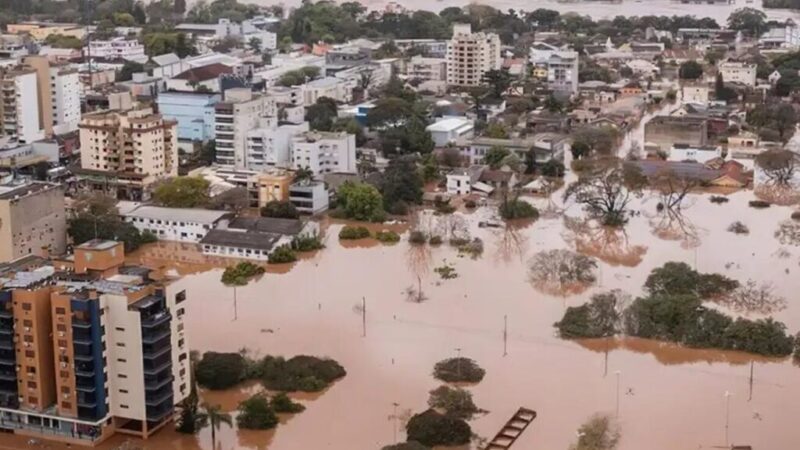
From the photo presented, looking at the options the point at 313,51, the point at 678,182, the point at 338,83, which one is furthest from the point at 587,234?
the point at 313,51

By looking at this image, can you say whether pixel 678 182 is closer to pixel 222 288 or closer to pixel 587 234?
pixel 587 234

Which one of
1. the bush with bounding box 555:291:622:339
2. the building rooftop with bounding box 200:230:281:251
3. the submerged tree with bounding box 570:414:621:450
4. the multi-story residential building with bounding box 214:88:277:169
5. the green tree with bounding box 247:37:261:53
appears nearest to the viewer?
the submerged tree with bounding box 570:414:621:450

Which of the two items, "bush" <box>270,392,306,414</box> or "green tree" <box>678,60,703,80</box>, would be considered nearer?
"bush" <box>270,392,306,414</box>

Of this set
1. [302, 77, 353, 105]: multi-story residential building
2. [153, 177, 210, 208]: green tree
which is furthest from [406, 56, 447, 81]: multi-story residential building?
[153, 177, 210, 208]: green tree

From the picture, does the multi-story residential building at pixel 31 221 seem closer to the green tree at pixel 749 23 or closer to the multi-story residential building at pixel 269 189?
the multi-story residential building at pixel 269 189

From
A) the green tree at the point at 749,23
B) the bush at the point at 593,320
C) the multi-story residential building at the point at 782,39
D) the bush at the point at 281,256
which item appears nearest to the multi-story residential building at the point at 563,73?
the multi-story residential building at the point at 782,39

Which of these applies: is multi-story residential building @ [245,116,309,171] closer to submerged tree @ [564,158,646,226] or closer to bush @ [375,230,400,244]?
bush @ [375,230,400,244]
